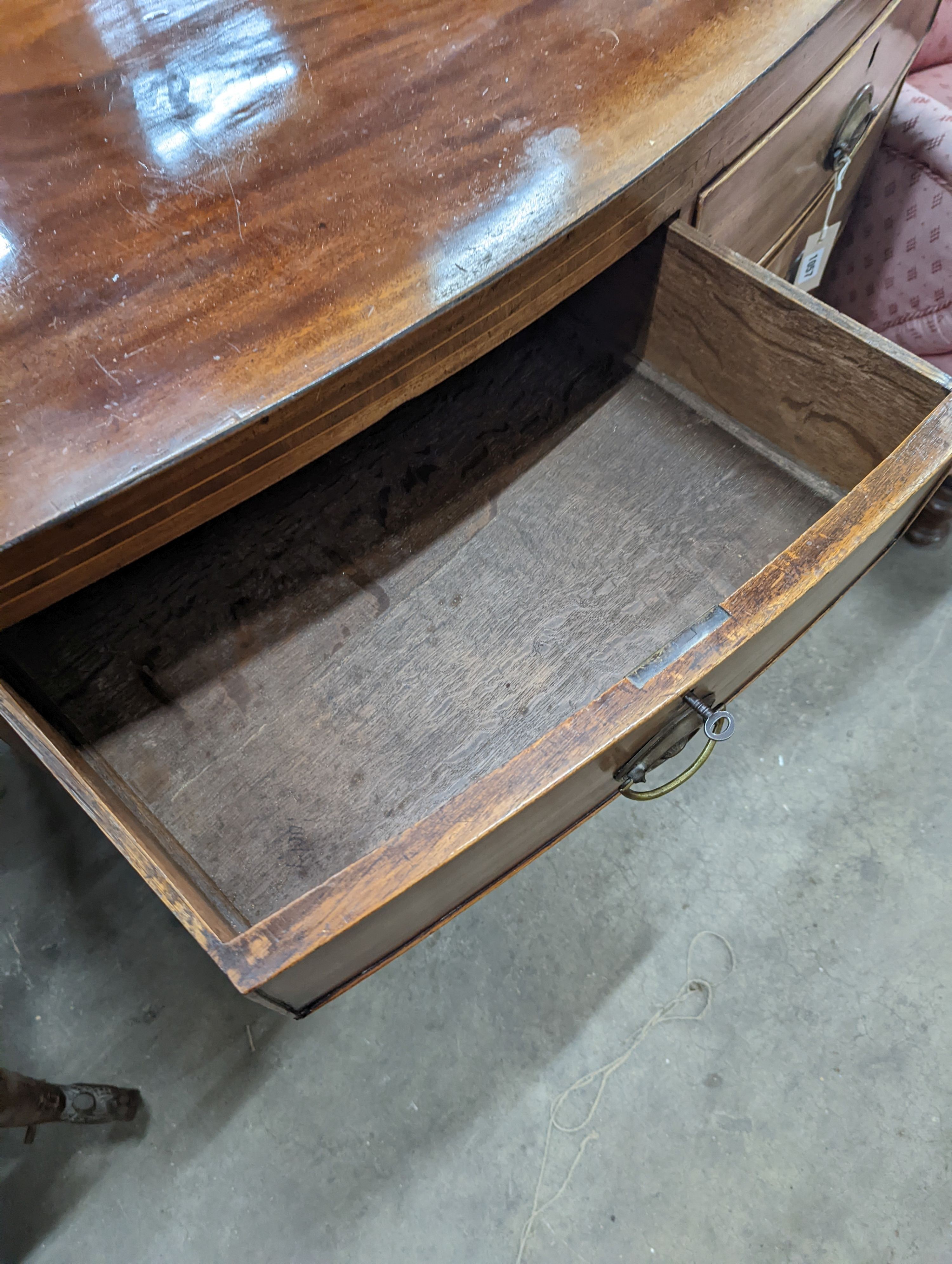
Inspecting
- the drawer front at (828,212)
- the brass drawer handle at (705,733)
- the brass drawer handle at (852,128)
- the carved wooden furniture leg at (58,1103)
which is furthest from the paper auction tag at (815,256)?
the carved wooden furniture leg at (58,1103)

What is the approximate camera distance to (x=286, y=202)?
0.55 m

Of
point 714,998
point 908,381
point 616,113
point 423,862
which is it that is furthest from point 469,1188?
point 616,113

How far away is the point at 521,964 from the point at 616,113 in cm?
87

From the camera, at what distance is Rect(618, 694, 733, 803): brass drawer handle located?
0.54m

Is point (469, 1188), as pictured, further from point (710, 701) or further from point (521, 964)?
point (710, 701)

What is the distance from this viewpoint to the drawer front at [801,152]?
2.36 ft

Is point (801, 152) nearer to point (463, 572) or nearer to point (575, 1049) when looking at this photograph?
point (463, 572)

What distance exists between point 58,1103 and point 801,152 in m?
1.21

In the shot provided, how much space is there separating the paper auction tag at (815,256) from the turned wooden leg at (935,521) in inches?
13.2

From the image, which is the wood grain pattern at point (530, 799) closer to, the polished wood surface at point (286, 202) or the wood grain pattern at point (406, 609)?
the wood grain pattern at point (406, 609)

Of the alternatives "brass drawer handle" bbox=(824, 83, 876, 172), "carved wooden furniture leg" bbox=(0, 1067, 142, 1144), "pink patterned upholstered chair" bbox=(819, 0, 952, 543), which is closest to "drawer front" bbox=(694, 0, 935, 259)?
"brass drawer handle" bbox=(824, 83, 876, 172)

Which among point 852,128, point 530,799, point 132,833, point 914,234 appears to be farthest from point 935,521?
point 132,833

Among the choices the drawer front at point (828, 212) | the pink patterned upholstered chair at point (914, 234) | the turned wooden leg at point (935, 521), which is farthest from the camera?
the turned wooden leg at point (935, 521)

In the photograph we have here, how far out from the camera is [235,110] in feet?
1.96
